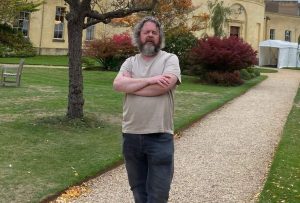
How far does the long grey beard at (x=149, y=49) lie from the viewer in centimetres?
413

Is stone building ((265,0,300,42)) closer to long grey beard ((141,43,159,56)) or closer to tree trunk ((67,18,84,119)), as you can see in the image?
tree trunk ((67,18,84,119))

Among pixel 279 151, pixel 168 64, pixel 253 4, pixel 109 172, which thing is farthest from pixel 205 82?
pixel 253 4

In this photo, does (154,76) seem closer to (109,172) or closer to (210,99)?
(109,172)

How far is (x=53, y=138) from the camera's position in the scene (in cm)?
830

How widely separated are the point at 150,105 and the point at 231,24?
44082mm

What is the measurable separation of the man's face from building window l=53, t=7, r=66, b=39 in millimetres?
34845

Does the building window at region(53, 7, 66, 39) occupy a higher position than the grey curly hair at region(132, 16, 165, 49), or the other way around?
the building window at region(53, 7, 66, 39)

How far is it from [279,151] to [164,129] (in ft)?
15.7

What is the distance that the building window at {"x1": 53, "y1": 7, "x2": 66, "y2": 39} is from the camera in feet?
125

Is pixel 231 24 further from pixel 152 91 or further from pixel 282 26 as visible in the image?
pixel 152 91

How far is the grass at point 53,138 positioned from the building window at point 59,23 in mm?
23436

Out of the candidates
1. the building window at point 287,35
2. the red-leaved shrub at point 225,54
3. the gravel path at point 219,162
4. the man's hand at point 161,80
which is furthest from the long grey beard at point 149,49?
the building window at point 287,35

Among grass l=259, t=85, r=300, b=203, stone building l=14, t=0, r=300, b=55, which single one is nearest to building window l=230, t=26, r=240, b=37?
stone building l=14, t=0, r=300, b=55

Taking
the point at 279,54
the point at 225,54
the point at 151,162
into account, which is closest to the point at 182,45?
the point at 225,54
